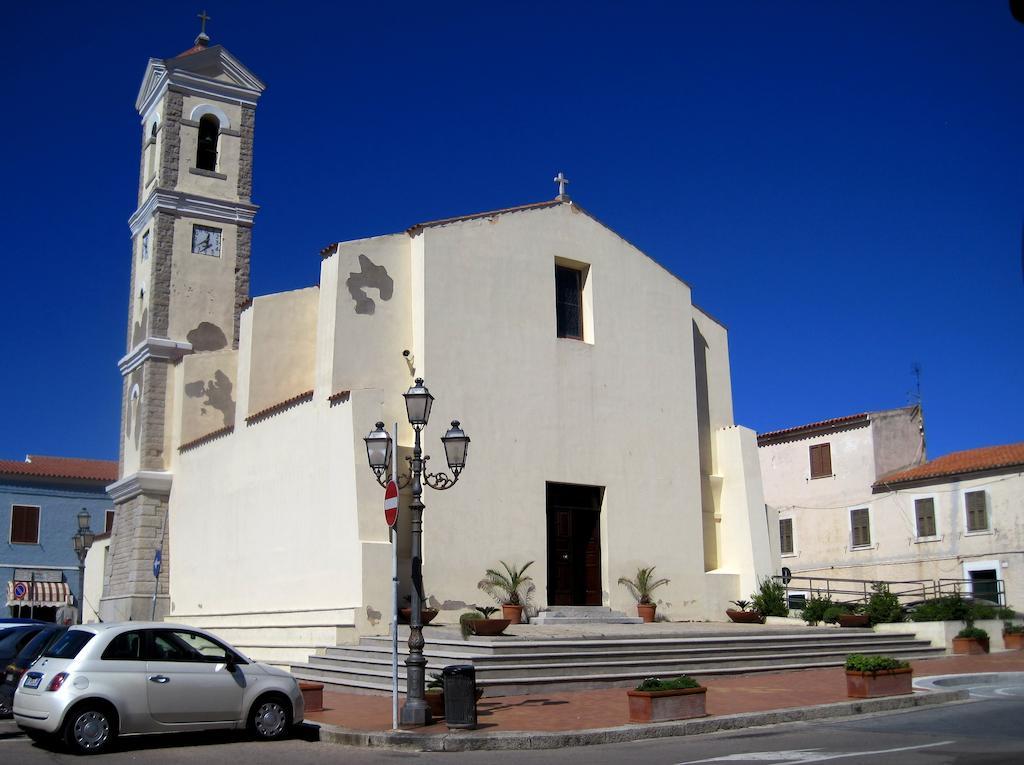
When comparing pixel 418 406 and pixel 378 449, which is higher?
pixel 418 406

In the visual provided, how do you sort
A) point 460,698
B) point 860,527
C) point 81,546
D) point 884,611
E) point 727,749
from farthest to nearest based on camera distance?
point 860,527 < point 81,546 < point 884,611 < point 460,698 < point 727,749

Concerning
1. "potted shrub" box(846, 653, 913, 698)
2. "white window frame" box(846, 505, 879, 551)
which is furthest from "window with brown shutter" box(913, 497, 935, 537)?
"potted shrub" box(846, 653, 913, 698)

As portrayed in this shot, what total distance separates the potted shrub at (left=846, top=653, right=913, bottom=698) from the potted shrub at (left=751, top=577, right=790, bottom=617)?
9332 mm

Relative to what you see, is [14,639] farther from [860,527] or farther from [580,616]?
[860,527]

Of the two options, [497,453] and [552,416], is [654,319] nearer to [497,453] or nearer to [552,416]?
[552,416]

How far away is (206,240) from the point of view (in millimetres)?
29203

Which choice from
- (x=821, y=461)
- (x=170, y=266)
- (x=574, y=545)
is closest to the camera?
(x=574, y=545)

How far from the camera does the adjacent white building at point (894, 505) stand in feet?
104

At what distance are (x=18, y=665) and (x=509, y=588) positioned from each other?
10.1 m

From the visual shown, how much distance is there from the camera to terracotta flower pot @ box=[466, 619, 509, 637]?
17562mm

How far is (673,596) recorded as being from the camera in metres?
24.1

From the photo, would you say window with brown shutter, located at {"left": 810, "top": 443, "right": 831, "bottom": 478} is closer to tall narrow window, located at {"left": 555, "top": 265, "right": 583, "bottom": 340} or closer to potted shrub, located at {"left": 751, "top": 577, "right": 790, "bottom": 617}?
potted shrub, located at {"left": 751, "top": 577, "right": 790, "bottom": 617}

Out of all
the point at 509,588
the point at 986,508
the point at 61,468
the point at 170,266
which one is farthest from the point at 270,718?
the point at 61,468

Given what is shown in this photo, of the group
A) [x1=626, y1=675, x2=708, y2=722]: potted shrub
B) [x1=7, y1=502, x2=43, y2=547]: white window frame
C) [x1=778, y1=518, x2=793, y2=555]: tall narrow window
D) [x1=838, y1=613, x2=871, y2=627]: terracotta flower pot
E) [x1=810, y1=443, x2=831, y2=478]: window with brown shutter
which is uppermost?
[x1=810, y1=443, x2=831, y2=478]: window with brown shutter
